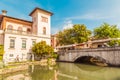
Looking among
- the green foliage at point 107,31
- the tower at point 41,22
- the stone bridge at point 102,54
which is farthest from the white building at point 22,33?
the green foliage at point 107,31

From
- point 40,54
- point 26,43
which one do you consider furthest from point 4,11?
point 40,54

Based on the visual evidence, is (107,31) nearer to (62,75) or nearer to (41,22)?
(41,22)

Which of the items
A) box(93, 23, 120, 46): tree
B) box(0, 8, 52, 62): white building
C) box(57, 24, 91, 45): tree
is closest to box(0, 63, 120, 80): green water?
box(0, 8, 52, 62): white building

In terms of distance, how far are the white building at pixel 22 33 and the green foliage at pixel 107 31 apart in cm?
1534

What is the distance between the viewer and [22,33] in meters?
23.0

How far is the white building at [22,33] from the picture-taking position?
68.5 ft

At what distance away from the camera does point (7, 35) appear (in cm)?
2073

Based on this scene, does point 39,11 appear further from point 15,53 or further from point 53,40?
point 53,40

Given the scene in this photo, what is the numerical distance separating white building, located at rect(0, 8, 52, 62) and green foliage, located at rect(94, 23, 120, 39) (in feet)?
50.3

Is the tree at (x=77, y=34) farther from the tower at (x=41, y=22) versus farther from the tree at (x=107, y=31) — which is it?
the tower at (x=41, y=22)

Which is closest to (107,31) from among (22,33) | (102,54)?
(102,54)

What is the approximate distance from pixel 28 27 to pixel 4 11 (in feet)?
26.9

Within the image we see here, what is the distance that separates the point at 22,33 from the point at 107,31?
22847 millimetres

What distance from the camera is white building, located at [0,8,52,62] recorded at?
20.9 m
